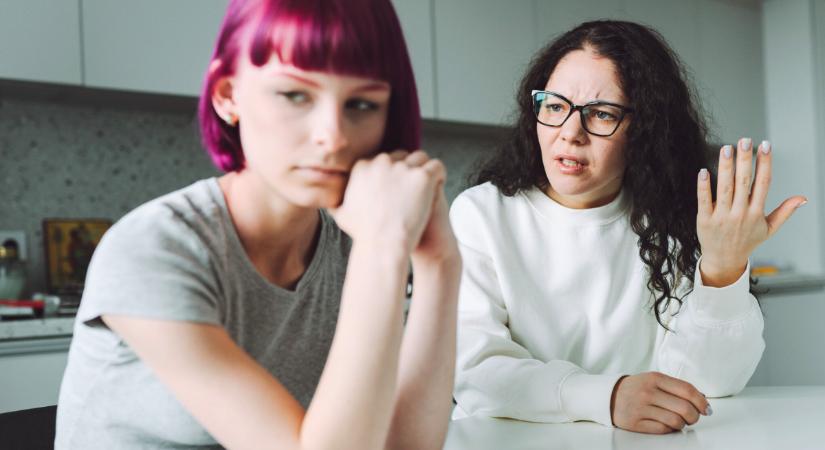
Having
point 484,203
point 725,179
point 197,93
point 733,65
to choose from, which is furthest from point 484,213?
point 733,65

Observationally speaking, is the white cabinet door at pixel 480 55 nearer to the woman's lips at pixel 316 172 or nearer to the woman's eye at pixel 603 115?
the woman's eye at pixel 603 115

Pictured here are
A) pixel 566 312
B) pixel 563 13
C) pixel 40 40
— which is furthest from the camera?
pixel 563 13

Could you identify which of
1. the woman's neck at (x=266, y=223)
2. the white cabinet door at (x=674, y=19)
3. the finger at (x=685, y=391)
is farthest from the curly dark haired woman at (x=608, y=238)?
the white cabinet door at (x=674, y=19)

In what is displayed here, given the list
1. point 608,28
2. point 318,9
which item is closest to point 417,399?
point 318,9

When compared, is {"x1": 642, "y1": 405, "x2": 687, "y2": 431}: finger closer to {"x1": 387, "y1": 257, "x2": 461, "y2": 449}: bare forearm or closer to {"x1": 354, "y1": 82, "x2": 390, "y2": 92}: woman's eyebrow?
{"x1": 387, "y1": 257, "x2": 461, "y2": 449}: bare forearm

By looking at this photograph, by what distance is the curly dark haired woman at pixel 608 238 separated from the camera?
1.07 m

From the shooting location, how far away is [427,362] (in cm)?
75

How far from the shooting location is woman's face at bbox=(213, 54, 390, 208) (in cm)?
63

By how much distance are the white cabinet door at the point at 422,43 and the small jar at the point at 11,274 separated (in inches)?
58.6

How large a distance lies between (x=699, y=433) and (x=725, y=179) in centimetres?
35

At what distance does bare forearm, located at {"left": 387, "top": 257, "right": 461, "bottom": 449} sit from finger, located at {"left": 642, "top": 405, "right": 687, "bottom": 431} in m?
0.26

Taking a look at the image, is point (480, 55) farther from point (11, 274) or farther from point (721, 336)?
point (721, 336)

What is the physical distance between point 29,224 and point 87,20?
2.31 ft

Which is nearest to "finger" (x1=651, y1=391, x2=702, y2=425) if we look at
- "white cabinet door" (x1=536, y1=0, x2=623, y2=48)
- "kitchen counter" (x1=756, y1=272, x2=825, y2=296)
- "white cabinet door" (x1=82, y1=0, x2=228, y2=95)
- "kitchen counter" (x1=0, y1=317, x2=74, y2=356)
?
"kitchen counter" (x1=0, y1=317, x2=74, y2=356)
